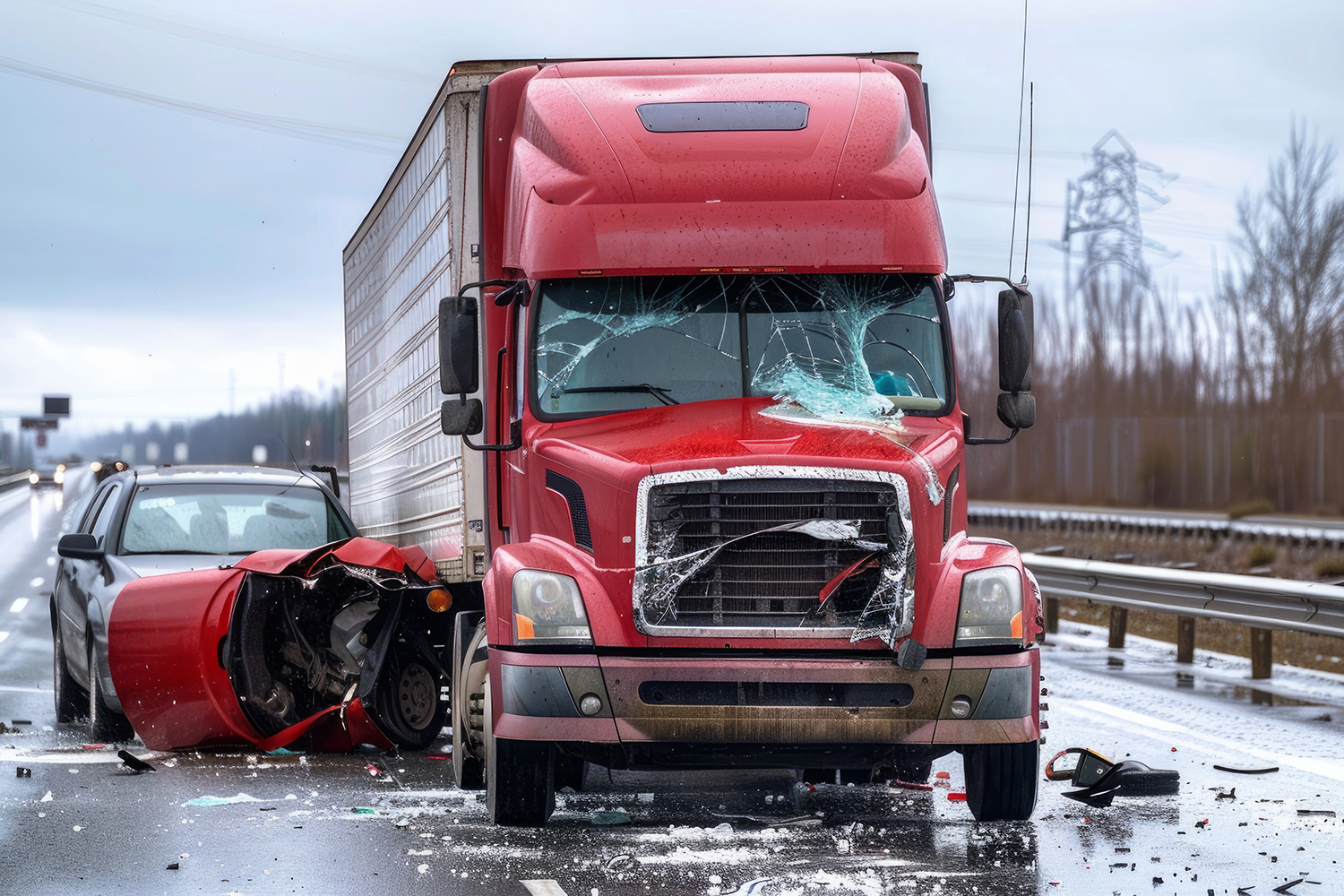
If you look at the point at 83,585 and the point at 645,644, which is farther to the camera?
the point at 83,585

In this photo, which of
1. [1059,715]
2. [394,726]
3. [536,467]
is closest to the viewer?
[536,467]

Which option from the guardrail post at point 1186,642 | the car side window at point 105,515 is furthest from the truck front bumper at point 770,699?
the guardrail post at point 1186,642

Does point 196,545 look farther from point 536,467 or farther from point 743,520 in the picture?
point 743,520

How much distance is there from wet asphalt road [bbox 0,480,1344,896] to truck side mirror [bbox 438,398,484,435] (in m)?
1.83

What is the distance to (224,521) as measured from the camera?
35.1 feet

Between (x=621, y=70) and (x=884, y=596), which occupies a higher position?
(x=621, y=70)

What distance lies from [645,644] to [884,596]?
986 mm

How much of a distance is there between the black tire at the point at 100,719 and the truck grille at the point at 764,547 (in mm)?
4936

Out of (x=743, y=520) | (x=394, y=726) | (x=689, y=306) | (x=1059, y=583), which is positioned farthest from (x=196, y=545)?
(x=1059, y=583)

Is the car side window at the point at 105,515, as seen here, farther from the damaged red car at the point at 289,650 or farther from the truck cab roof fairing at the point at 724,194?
the truck cab roof fairing at the point at 724,194

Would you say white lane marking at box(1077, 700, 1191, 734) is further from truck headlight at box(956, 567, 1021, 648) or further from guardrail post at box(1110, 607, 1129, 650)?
guardrail post at box(1110, 607, 1129, 650)

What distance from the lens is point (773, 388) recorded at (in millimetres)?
7398

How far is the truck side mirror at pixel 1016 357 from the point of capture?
305 inches

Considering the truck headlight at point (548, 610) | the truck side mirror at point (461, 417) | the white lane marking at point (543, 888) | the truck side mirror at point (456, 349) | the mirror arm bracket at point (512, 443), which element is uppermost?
the truck side mirror at point (456, 349)
